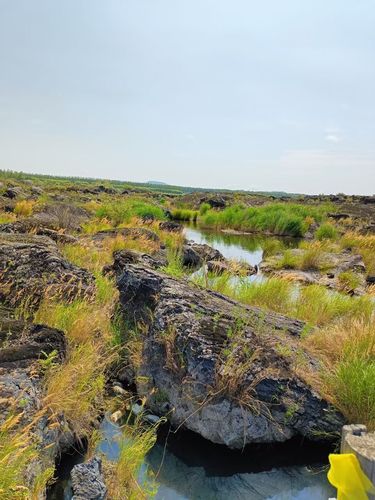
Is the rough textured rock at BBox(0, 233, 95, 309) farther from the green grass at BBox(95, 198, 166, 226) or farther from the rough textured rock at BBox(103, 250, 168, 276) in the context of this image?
the green grass at BBox(95, 198, 166, 226)

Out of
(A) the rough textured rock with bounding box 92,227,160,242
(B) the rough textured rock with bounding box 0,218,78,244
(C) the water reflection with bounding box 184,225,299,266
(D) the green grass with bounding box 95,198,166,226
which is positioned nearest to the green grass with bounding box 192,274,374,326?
(B) the rough textured rock with bounding box 0,218,78,244

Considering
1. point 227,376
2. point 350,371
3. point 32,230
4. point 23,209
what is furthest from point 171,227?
point 350,371

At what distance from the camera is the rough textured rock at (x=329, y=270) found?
1298 centimetres

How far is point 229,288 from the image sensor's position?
9.09 metres

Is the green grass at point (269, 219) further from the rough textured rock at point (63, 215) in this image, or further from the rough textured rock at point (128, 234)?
the rough textured rock at point (128, 234)

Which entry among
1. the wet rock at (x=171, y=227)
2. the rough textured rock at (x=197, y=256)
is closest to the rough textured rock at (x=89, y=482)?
the rough textured rock at (x=197, y=256)

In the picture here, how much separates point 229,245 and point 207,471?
58.8ft

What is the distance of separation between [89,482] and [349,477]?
8.67 ft

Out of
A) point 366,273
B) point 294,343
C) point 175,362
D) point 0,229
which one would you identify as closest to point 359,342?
point 294,343

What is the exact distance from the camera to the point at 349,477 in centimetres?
135

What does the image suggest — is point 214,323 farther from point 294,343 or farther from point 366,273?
point 366,273

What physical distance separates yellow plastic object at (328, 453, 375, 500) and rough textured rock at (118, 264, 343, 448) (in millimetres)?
3388

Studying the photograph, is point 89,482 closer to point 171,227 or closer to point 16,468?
point 16,468

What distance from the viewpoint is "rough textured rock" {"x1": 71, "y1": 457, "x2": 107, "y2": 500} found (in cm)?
332
